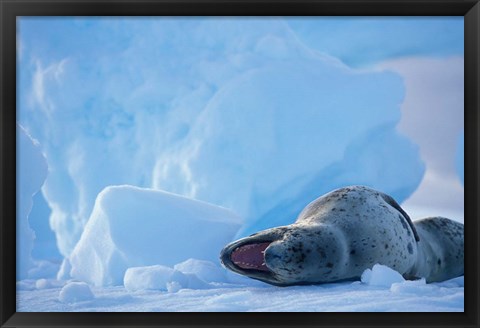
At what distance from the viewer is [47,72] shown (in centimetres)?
639

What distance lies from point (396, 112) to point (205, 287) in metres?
3.51

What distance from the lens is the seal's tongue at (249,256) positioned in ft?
11.9

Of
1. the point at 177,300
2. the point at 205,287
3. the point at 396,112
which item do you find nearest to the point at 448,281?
the point at 205,287

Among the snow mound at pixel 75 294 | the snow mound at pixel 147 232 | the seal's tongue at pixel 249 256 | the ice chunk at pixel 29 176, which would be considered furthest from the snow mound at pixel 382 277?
the ice chunk at pixel 29 176

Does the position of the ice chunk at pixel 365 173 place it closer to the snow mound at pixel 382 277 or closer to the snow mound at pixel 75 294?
the snow mound at pixel 382 277

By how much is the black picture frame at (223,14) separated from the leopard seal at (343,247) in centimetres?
55

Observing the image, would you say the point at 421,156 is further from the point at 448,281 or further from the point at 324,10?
the point at 324,10

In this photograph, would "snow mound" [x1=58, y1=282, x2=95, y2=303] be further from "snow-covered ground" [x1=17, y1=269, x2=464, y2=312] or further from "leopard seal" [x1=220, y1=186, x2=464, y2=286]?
"leopard seal" [x1=220, y1=186, x2=464, y2=286]

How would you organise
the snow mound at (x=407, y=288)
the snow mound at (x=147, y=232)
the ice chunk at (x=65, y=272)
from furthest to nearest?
the ice chunk at (x=65, y=272) → the snow mound at (x=147, y=232) → the snow mound at (x=407, y=288)

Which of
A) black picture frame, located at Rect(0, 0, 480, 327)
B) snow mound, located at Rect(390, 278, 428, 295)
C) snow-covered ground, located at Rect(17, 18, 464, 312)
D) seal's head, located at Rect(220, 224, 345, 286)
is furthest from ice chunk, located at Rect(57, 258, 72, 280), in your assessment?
snow mound, located at Rect(390, 278, 428, 295)

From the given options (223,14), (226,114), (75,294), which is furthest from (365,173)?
(75,294)

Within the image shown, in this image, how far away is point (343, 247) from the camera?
3.73 m

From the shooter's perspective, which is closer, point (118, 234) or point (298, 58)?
point (118, 234)

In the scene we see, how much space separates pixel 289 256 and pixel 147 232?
137 centimetres
